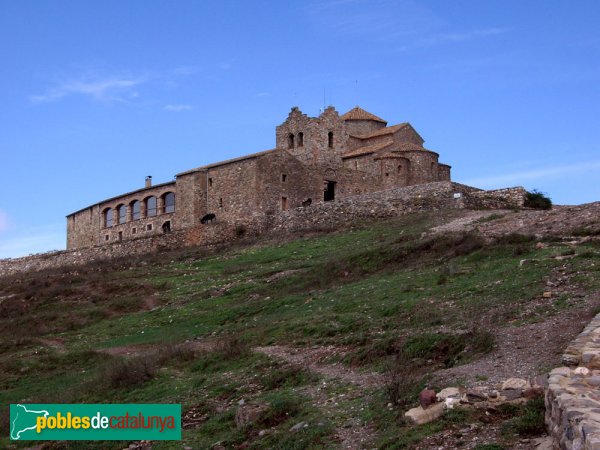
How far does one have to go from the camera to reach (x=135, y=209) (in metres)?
55.9

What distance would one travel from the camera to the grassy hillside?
13.8 metres

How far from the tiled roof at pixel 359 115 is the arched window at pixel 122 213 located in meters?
16.5

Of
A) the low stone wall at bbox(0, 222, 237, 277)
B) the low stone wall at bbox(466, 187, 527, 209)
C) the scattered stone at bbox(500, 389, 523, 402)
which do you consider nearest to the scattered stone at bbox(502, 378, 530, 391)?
the scattered stone at bbox(500, 389, 523, 402)

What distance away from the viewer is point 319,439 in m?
12.2

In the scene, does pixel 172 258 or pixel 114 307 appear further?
pixel 172 258

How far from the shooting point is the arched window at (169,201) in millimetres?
52778

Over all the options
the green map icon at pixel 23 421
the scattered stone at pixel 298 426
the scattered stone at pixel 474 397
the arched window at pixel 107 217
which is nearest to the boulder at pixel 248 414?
the scattered stone at pixel 298 426

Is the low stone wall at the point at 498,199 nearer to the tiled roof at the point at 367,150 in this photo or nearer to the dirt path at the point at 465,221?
the dirt path at the point at 465,221

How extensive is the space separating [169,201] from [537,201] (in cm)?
2435

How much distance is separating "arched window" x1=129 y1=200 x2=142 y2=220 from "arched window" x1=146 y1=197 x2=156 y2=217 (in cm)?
64

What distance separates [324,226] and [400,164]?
9587 mm

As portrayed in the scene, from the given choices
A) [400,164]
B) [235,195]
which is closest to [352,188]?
[400,164]

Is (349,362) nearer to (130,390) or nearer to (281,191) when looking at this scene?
(130,390)

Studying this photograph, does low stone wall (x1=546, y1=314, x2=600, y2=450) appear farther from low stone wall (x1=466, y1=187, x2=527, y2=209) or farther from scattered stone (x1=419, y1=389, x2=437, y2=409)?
low stone wall (x1=466, y1=187, x2=527, y2=209)
